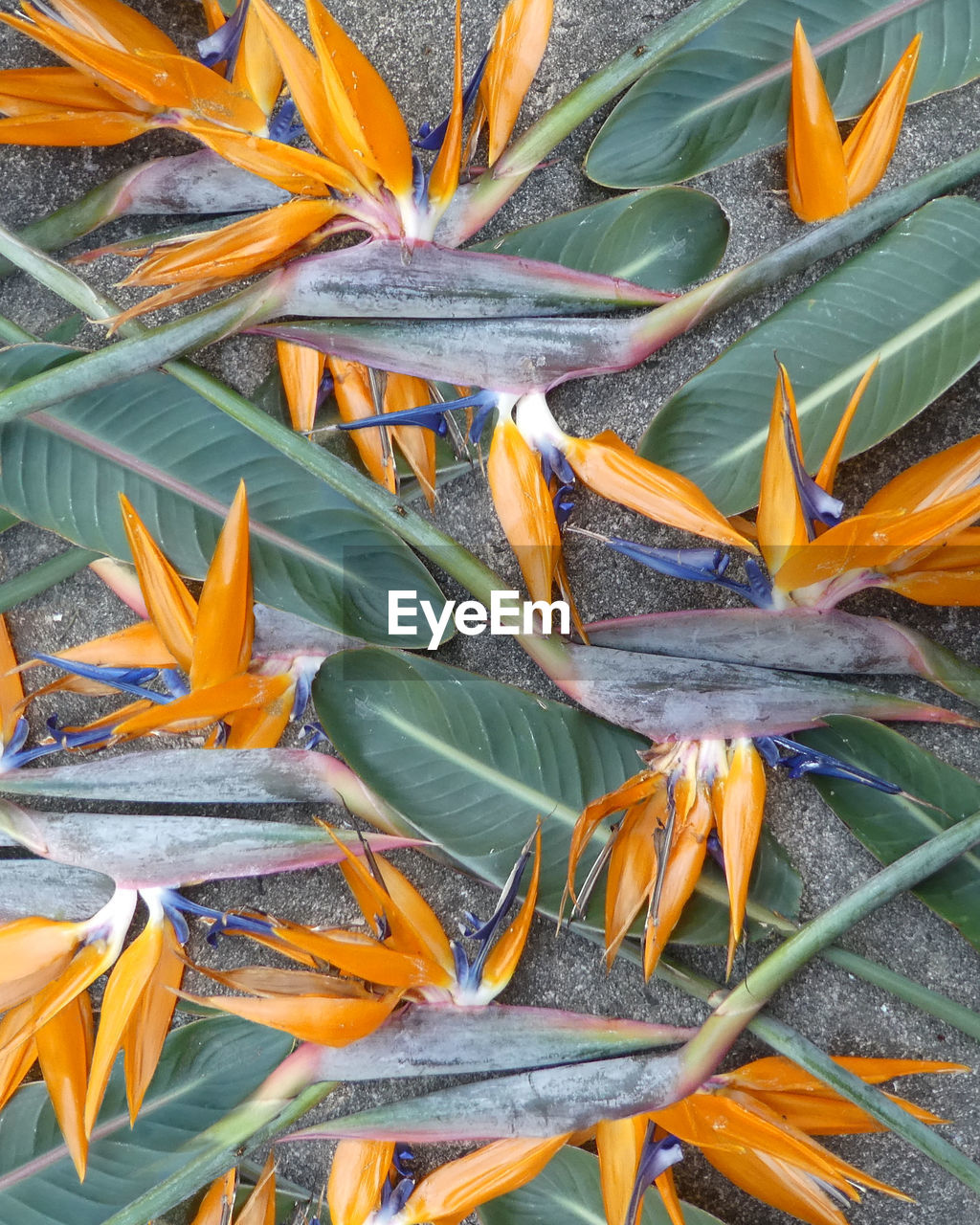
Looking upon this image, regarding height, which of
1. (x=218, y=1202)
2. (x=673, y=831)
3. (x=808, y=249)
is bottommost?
(x=218, y=1202)

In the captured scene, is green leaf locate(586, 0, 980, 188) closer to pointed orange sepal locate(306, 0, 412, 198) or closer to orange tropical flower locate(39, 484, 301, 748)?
pointed orange sepal locate(306, 0, 412, 198)

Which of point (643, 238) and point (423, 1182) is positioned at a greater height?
point (643, 238)

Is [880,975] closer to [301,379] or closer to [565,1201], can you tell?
[565,1201]

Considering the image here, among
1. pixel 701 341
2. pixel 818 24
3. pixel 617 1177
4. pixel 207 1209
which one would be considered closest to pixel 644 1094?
pixel 617 1177

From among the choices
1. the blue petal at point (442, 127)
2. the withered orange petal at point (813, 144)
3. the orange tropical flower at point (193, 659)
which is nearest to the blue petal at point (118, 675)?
the orange tropical flower at point (193, 659)

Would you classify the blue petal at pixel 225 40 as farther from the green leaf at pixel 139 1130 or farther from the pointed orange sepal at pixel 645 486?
the green leaf at pixel 139 1130

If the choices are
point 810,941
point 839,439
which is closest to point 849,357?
point 839,439

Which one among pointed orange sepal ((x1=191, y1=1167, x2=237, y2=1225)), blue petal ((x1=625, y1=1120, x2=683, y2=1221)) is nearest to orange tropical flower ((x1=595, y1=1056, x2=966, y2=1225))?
blue petal ((x1=625, y1=1120, x2=683, y2=1221))

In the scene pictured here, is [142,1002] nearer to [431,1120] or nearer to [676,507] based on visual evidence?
[431,1120]
